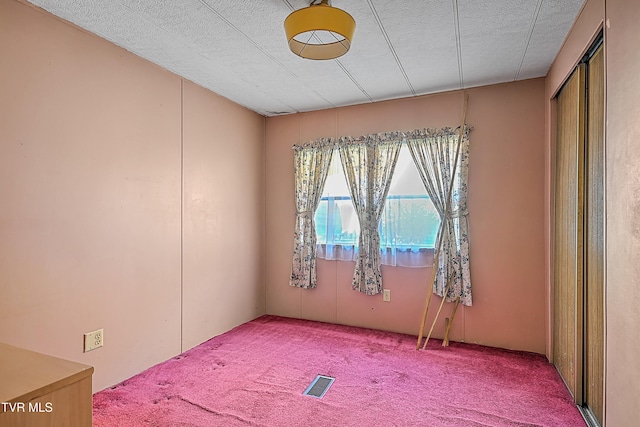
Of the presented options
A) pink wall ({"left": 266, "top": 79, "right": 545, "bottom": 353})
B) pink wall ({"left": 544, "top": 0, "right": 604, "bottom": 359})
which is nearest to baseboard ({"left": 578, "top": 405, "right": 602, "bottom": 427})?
pink wall ({"left": 544, "top": 0, "right": 604, "bottom": 359})

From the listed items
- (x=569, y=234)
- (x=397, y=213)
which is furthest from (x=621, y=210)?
(x=397, y=213)

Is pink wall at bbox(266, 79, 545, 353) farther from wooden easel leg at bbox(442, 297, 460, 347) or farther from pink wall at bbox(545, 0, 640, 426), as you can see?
pink wall at bbox(545, 0, 640, 426)

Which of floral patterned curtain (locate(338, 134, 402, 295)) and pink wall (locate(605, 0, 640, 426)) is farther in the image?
floral patterned curtain (locate(338, 134, 402, 295))

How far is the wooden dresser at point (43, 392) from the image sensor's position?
0.79 m

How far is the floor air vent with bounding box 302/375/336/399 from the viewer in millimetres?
2291

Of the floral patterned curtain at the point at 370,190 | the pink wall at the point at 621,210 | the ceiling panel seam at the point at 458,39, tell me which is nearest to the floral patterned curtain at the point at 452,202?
the floral patterned curtain at the point at 370,190

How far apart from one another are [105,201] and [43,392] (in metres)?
1.77

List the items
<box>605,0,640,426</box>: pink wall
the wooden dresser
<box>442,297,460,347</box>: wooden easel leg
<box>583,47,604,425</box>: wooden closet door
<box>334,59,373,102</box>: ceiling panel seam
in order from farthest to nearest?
1. <box>442,297,460,347</box>: wooden easel leg
2. <box>334,59,373,102</box>: ceiling panel seam
3. <box>583,47,604,425</box>: wooden closet door
4. <box>605,0,640,426</box>: pink wall
5. the wooden dresser

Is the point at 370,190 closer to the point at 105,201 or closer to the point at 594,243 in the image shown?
the point at 594,243

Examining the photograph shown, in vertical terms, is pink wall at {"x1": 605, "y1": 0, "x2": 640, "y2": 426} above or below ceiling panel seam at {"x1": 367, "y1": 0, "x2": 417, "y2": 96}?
below

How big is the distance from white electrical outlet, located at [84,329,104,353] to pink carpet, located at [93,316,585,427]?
30cm

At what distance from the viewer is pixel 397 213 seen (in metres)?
3.44

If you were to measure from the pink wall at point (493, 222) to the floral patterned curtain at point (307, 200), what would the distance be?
1.26 ft

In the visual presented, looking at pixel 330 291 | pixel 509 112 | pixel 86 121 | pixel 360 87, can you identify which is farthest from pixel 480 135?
pixel 86 121
